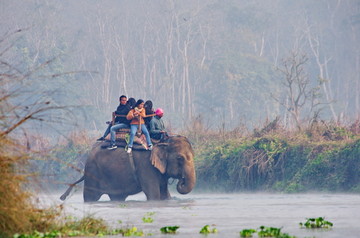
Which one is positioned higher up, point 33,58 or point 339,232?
point 33,58

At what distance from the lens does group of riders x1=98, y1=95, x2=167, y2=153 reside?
76.4 ft

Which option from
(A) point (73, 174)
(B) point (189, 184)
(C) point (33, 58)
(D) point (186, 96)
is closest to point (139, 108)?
(B) point (189, 184)

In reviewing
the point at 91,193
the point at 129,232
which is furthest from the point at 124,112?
the point at 129,232

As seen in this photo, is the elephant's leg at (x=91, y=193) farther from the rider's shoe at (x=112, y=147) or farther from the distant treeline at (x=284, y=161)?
the distant treeline at (x=284, y=161)

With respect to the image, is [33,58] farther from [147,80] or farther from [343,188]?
[343,188]

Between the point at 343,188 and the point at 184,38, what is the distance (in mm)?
66896

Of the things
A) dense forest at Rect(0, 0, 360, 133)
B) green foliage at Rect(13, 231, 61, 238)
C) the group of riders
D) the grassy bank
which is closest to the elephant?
the group of riders

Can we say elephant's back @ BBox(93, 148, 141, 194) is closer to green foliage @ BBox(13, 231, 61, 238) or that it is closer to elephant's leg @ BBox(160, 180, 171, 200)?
elephant's leg @ BBox(160, 180, 171, 200)

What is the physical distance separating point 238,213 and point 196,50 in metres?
78.5

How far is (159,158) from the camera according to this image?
76.4 ft

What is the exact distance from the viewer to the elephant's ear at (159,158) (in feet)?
76.0

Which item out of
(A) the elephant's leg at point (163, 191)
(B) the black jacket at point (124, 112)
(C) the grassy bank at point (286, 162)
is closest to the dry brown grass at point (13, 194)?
(B) the black jacket at point (124, 112)

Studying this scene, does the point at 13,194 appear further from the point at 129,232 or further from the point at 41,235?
the point at 129,232

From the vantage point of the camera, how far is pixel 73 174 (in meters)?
36.2
